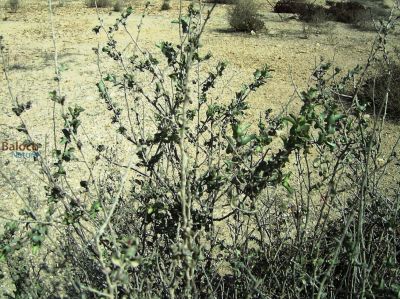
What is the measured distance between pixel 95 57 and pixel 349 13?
7.88 meters

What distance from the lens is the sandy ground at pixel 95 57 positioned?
621cm

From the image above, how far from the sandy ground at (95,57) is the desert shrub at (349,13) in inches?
18.9

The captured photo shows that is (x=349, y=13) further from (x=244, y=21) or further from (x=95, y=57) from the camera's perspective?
(x=95, y=57)

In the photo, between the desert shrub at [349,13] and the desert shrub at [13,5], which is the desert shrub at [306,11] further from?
the desert shrub at [13,5]

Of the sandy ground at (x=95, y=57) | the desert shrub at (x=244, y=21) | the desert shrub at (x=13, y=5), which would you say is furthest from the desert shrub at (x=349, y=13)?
the desert shrub at (x=13, y=5)

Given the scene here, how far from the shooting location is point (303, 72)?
806 cm

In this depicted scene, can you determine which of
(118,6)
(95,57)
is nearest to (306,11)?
(118,6)

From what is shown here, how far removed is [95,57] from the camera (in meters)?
8.71

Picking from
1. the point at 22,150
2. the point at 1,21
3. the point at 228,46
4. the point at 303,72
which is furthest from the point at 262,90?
the point at 1,21

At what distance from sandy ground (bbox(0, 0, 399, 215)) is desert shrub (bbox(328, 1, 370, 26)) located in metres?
0.48

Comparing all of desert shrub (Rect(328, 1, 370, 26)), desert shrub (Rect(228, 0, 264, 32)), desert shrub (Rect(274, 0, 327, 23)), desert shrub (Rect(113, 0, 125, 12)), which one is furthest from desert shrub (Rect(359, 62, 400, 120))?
desert shrub (Rect(113, 0, 125, 12))

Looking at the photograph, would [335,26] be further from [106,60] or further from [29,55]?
[29,55]

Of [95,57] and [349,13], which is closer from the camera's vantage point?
[95,57]

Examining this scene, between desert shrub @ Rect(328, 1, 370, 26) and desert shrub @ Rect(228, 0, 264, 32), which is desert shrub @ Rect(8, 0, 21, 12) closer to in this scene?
desert shrub @ Rect(228, 0, 264, 32)
